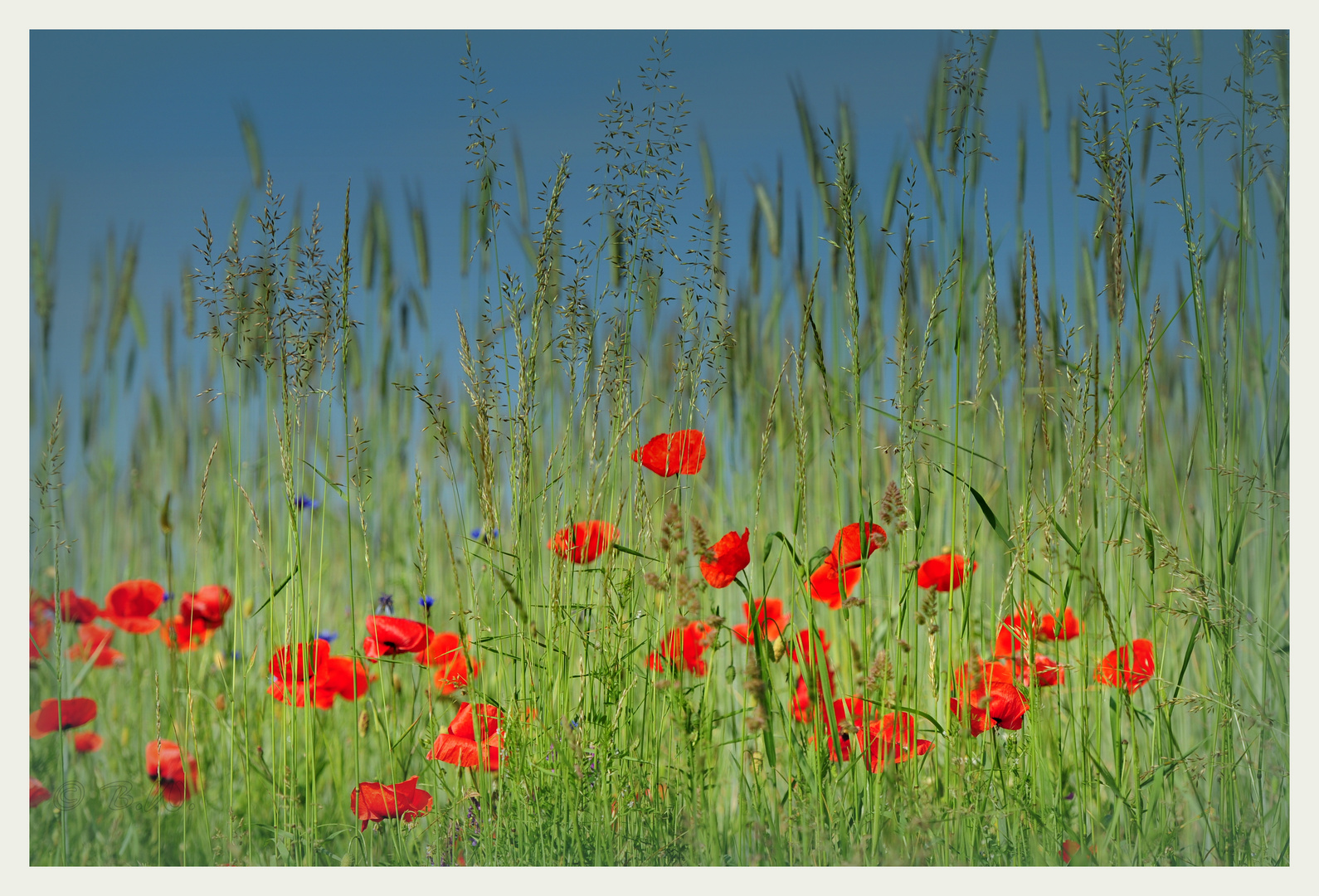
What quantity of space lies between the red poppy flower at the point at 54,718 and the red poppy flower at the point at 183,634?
0.62ft

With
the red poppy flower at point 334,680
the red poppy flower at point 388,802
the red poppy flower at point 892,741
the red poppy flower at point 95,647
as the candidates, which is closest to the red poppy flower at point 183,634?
the red poppy flower at point 95,647

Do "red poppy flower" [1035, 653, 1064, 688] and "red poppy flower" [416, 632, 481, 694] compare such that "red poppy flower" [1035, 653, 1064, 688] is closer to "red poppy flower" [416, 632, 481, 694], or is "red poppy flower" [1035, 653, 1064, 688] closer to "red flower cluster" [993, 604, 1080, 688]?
"red flower cluster" [993, 604, 1080, 688]

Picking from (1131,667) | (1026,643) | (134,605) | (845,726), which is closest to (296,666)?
(134,605)

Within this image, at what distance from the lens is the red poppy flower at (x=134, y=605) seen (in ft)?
5.77

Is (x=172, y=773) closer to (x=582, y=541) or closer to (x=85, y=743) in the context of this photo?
(x=85, y=743)

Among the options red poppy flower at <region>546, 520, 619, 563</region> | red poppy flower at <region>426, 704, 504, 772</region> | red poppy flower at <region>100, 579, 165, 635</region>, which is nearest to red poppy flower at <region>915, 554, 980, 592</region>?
red poppy flower at <region>546, 520, 619, 563</region>

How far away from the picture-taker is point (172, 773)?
5.54ft

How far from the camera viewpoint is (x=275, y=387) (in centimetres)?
169

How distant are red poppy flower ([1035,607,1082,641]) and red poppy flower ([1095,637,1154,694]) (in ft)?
0.22

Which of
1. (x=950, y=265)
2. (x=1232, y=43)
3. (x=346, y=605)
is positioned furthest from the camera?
(x=346, y=605)

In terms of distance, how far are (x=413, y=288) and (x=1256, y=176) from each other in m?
1.60
